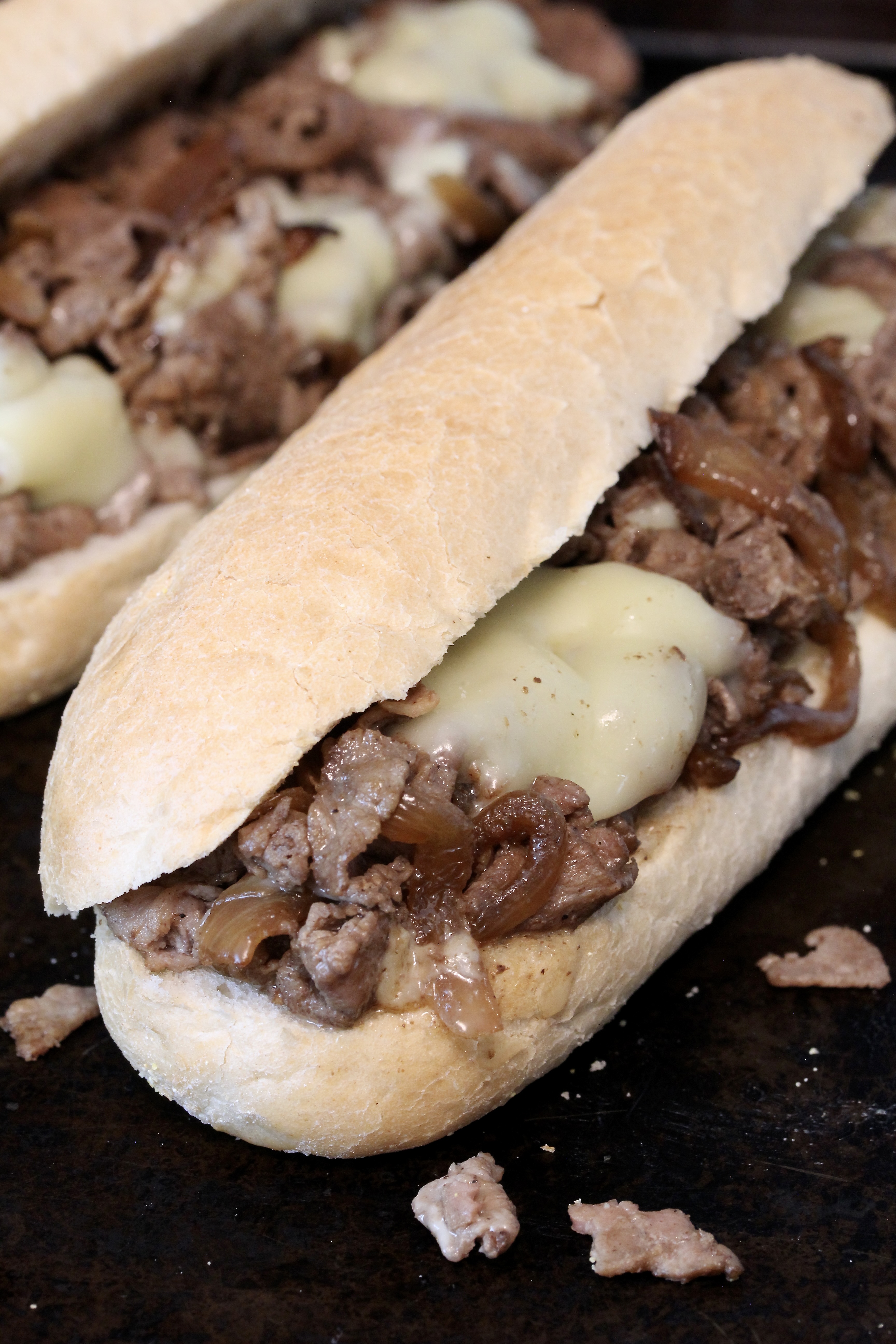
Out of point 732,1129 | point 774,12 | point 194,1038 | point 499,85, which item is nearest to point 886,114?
point 499,85

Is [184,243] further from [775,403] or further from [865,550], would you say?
[865,550]

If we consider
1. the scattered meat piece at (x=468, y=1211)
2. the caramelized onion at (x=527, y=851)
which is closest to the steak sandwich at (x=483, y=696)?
the caramelized onion at (x=527, y=851)

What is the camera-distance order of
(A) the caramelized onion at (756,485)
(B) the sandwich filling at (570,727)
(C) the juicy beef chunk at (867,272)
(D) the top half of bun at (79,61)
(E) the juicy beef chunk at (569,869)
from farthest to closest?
(D) the top half of bun at (79,61) < (C) the juicy beef chunk at (867,272) < (A) the caramelized onion at (756,485) < (E) the juicy beef chunk at (569,869) < (B) the sandwich filling at (570,727)

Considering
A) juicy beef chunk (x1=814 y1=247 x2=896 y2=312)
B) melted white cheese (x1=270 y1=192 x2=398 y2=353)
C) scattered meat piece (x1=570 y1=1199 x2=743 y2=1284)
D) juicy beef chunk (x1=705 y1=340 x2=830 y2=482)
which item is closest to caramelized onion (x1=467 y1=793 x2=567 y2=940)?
scattered meat piece (x1=570 y1=1199 x2=743 y2=1284)

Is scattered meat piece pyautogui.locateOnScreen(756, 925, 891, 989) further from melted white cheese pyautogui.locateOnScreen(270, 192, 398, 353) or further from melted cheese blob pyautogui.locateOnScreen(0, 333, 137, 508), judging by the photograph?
melted white cheese pyautogui.locateOnScreen(270, 192, 398, 353)

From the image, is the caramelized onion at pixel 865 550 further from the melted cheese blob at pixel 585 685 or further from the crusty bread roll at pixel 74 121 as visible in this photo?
the crusty bread roll at pixel 74 121

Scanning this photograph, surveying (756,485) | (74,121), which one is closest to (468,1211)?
(756,485)

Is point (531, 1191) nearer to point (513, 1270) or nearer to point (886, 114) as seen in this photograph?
point (513, 1270)
